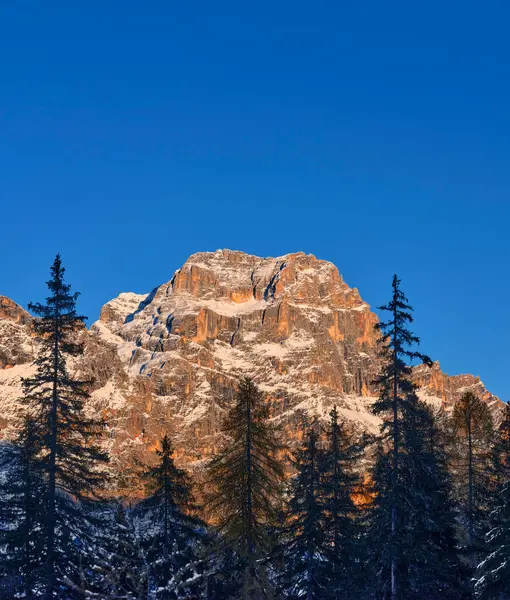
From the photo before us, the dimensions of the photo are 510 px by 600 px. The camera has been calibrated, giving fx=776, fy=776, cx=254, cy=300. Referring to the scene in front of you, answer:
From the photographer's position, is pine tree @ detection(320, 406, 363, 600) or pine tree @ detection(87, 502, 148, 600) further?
pine tree @ detection(320, 406, 363, 600)

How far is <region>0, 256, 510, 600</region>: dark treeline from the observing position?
3112 cm

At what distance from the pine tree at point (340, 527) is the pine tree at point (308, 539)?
293 millimetres

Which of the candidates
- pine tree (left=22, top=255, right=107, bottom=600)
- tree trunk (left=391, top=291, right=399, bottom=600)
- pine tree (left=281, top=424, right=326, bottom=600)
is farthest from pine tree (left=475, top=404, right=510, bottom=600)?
pine tree (left=22, top=255, right=107, bottom=600)

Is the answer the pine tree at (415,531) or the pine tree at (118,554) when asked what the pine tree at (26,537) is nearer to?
the pine tree at (118,554)

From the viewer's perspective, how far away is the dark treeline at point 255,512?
31.1m

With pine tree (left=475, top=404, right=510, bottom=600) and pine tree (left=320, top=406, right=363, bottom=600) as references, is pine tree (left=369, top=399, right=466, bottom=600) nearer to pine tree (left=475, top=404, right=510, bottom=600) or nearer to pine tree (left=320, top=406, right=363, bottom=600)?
pine tree (left=320, top=406, right=363, bottom=600)

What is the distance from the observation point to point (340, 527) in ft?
125

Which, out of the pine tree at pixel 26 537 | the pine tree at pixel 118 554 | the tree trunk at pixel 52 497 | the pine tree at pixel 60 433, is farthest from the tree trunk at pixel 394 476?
the pine tree at pixel 26 537

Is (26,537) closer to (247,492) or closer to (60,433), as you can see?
(60,433)

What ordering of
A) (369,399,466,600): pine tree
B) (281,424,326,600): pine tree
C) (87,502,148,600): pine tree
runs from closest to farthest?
(87,502,148,600): pine tree
(369,399,466,600): pine tree
(281,424,326,600): pine tree

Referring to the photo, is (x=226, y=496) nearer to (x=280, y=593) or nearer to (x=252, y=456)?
(x=252, y=456)

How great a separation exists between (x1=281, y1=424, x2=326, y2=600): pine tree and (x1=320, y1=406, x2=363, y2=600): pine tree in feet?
0.96

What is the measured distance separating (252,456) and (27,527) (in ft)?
34.1

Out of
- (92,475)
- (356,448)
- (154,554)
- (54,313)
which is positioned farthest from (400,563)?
(54,313)
